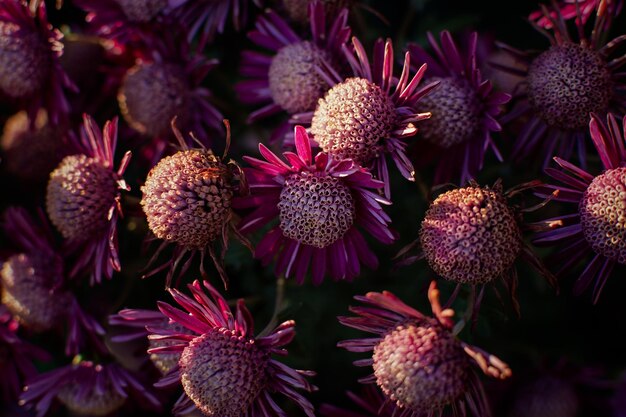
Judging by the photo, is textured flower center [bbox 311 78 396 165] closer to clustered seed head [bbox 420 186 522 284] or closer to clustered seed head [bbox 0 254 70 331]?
clustered seed head [bbox 420 186 522 284]

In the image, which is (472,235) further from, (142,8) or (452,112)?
(142,8)

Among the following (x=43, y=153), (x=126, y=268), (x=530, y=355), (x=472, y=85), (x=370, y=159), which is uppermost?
(x=472, y=85)

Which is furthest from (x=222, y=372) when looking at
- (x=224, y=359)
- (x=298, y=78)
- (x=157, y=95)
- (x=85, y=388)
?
(x=157, y=95)

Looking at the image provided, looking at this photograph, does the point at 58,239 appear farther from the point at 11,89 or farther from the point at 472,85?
the point at 472,85

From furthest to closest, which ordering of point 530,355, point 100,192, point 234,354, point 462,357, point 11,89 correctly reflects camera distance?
point 530,355 → point 11,89 → point 100,192 → point 234,354 → point 462,357

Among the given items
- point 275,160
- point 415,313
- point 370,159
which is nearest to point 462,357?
point 415,313

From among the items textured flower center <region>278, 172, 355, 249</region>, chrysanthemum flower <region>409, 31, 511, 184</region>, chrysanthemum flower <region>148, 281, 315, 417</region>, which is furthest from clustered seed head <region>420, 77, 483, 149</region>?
chrysanthemum flower <region>148, 281, 315, 417</region>
